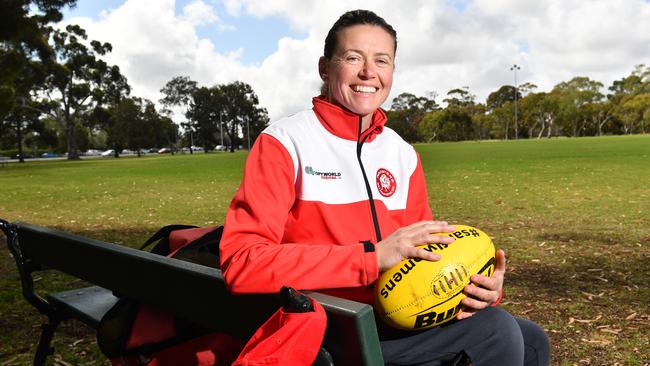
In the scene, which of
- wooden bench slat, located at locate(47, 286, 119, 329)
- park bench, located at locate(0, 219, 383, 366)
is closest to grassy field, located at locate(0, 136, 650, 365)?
Answer: wooden bench slat, located at locate(47, 286, 119, 329)

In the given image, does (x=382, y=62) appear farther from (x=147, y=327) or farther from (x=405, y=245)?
(x=147, y=327)

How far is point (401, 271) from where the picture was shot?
1679mm

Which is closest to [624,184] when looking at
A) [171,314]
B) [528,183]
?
[528,183]

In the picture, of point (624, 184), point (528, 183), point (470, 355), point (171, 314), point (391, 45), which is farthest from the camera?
point (528, 183)

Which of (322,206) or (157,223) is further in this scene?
(157,223)

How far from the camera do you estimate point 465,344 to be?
168cm

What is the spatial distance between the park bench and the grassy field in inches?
51.1

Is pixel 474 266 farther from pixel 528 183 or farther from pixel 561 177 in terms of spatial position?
pixel 561 177

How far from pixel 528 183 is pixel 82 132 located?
281ft

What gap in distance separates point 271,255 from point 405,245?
38cm

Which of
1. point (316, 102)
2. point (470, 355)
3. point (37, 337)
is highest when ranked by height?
point (316, 102)

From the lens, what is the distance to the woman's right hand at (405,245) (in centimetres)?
163

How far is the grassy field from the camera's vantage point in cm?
416

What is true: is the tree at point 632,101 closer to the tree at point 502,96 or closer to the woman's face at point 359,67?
the tree at point 502,96
